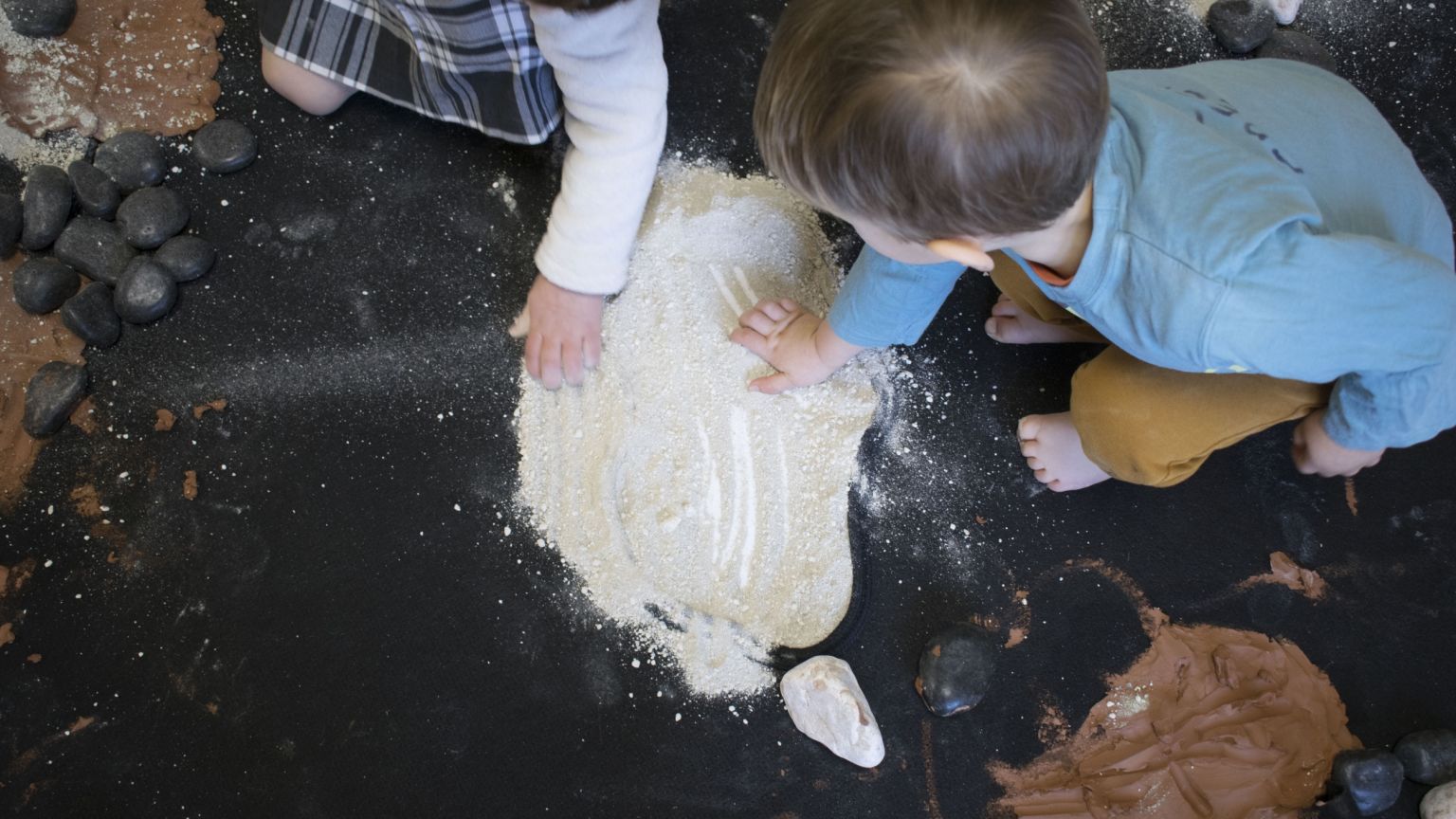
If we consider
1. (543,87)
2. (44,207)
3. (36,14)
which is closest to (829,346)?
Result: (543,87)

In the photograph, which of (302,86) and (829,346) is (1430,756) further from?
(302,86)

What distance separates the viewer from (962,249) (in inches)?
30.7

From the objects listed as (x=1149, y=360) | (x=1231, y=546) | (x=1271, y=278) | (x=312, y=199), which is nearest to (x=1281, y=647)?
(x=1231, y=546)

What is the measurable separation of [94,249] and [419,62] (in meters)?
0.44

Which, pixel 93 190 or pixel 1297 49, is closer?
pixel 93 190

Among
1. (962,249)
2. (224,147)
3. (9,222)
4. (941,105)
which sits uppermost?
(941,105)

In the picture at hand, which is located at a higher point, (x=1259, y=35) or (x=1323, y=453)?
(x=1259, y=35)

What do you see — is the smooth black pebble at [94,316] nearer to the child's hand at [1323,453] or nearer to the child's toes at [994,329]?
the child's toes at [994,329]

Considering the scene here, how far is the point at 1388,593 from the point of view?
3.98ft

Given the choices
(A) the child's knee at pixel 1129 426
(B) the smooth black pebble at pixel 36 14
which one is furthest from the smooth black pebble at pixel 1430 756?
(B) the smooth black pebble at pixel 36 14

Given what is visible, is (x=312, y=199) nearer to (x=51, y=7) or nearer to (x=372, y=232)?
(x=372, y=232)

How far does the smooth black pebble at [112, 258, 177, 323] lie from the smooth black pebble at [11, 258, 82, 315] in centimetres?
6

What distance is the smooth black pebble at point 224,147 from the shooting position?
49.5 inches

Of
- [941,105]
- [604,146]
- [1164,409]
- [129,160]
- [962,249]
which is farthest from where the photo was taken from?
[129,160]
